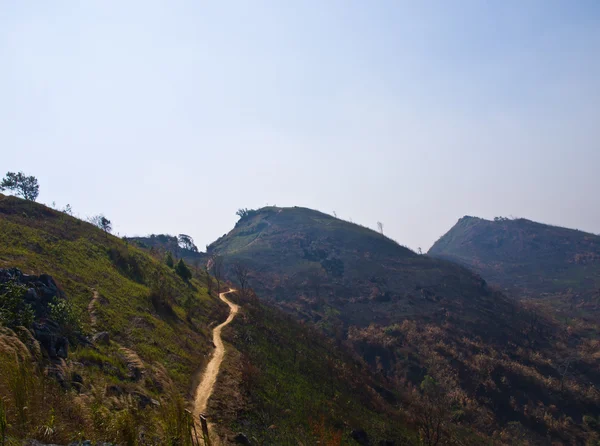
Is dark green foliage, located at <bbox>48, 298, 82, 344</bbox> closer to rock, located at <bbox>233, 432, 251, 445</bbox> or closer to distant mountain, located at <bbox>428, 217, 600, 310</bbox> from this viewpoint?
rock, located at <bbox>233, 432, 251, 445</bbox>

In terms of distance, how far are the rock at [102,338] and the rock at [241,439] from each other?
944cm

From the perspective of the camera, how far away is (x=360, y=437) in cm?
2178

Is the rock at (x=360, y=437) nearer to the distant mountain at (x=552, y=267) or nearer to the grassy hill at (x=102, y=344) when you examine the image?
the grassy hill at (x=102, y=344)

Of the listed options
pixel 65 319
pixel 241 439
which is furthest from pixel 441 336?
pixel 65 319

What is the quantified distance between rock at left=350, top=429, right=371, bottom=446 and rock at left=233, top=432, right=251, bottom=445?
935 centimetres

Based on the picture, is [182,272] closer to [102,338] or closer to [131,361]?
[102,338]

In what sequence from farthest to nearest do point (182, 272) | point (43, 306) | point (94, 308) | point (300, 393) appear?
point (182, 272), point (300, 393), point (94, 308), point (43, 306)

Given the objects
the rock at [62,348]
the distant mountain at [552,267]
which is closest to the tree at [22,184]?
the rock at [62,348]

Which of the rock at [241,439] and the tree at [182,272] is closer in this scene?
the rock at [241,439]

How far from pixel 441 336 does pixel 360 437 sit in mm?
51987

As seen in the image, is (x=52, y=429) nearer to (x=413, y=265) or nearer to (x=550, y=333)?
(x=550, y=333)

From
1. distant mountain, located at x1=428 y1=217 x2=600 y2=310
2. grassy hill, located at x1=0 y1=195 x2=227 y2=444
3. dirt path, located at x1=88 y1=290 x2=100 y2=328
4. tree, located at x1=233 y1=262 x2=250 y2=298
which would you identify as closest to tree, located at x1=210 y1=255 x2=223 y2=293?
tree, located at x1=233 y1=262 x2=250 y2=298

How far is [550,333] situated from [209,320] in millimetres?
76288

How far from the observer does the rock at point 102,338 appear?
62.5ft
